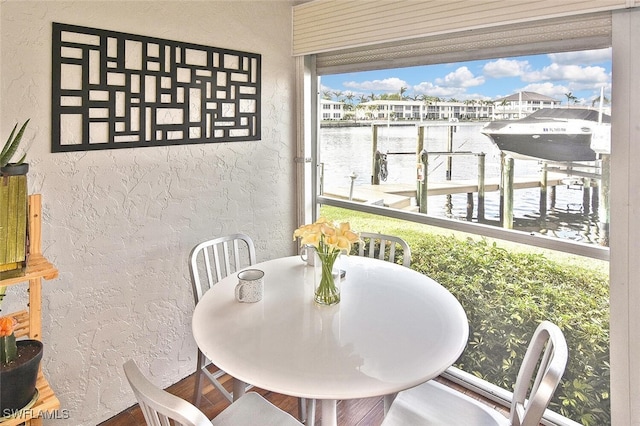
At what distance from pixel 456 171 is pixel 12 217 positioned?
6.74 feet

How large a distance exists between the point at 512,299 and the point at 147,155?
2.06m

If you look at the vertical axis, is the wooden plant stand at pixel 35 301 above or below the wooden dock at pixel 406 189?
below

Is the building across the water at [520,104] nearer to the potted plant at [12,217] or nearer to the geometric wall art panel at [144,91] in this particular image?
the geometric wall art panel at [144,91]

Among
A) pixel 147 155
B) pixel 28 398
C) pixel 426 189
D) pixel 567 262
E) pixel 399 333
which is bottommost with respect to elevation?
pixel 28 398

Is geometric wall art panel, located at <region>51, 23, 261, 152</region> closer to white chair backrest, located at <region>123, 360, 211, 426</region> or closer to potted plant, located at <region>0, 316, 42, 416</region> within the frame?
potted plant, located at <region>0, 316, 42, 416</region>

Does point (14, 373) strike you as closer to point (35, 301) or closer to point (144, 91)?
point (35, 301)

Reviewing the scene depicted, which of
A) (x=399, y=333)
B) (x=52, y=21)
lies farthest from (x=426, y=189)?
(x=52, y=21)

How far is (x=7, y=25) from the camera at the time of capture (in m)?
1.58

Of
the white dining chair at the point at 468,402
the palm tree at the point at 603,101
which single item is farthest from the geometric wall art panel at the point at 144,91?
the palm tree at the point at 603,101

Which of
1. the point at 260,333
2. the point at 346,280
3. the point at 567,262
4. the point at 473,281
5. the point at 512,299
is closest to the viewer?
the point at 260,333

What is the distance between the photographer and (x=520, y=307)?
212cm

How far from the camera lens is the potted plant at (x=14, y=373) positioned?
117 cm

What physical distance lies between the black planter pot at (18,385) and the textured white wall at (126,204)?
62 cm

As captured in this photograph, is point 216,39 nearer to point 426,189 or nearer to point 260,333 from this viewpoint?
point 426,189
